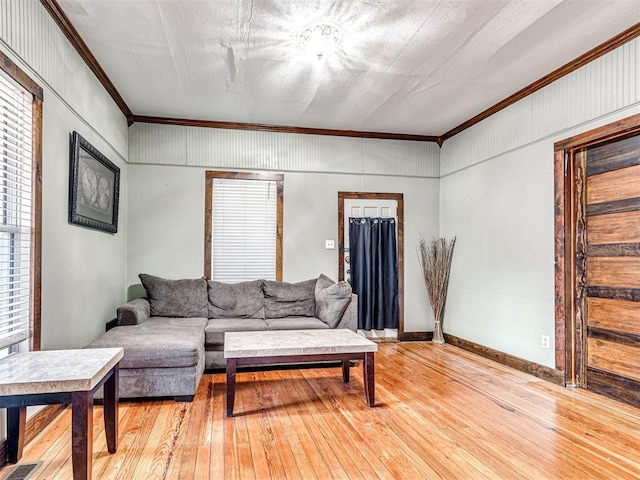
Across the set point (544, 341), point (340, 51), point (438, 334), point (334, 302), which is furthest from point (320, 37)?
point (438, 334)

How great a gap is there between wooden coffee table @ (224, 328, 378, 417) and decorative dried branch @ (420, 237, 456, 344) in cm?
239

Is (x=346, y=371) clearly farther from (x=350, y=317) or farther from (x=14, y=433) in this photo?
(x=14, y=433)

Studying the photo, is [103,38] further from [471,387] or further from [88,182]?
[471,387]

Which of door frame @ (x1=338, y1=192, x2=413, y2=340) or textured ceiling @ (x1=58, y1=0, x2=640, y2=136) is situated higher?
textured ceiling @ (x1=58, y1=0, x2=640, y2=136)

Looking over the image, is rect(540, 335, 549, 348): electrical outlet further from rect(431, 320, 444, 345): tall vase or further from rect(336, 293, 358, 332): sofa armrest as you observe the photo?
rect(336, 293, 358, 332): sofa armrest

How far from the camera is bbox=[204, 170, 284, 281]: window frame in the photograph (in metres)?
5.05

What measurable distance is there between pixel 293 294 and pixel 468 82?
2860 millimetres

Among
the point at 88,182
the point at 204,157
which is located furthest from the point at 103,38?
the point at 204,157

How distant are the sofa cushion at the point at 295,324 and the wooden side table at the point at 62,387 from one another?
2.23m

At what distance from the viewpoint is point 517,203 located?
419 centimetres

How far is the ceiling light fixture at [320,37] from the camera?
2.90 meters

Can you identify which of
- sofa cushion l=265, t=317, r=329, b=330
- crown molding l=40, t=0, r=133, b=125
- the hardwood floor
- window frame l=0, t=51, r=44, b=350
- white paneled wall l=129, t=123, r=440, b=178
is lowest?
the hardwood floor

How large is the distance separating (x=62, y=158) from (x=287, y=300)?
105 inches

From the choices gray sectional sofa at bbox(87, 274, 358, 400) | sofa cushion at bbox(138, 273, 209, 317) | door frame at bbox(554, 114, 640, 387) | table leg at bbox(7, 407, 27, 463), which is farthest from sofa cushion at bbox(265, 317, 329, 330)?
table leg at bbox(7, 407, 27, 463)
